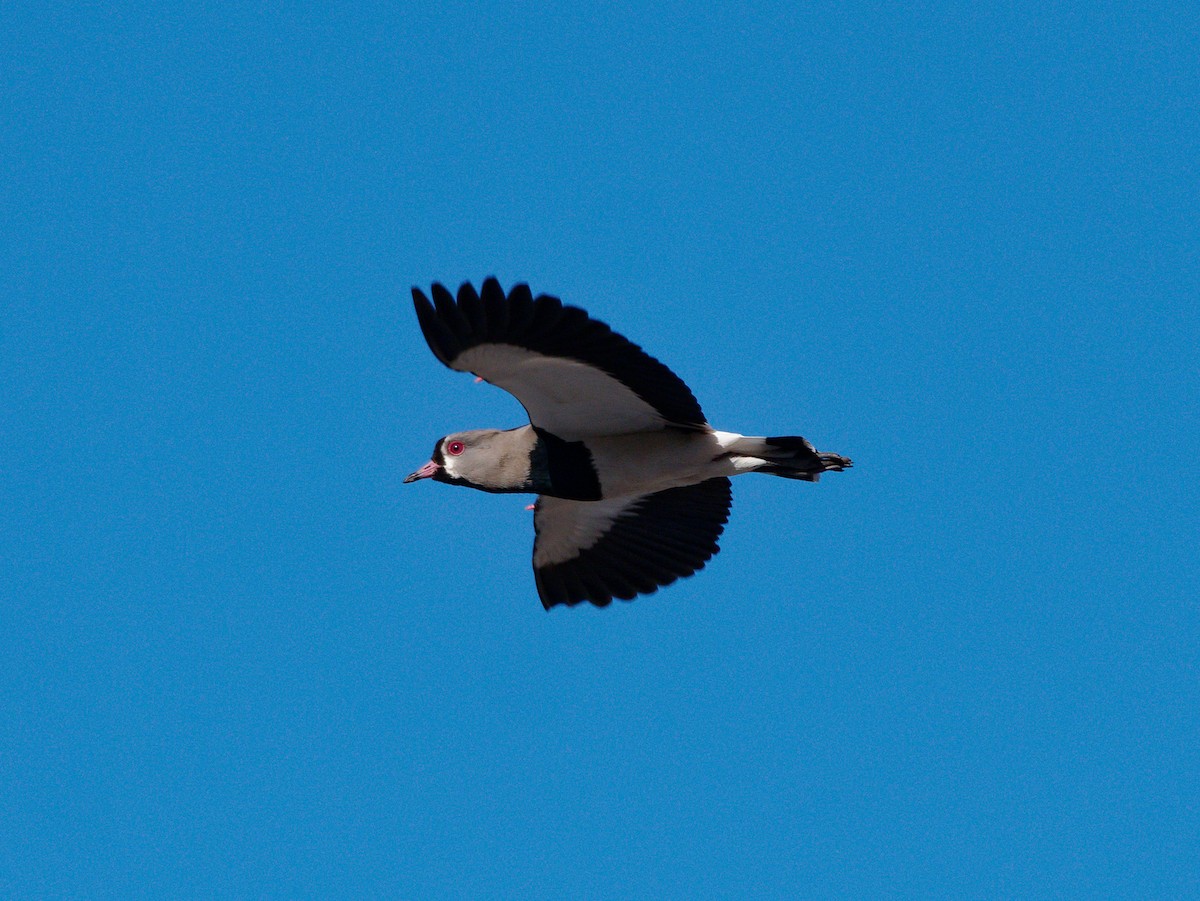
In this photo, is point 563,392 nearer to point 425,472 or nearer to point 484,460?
point 484,460

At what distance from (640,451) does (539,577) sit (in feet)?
8.22

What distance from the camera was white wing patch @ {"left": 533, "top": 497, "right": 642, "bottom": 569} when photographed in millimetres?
15719

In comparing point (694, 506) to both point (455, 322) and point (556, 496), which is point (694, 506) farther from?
point (455, 322)

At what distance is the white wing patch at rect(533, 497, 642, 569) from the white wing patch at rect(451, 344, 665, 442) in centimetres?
162

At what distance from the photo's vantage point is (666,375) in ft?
42.3

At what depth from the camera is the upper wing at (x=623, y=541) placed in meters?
15.2

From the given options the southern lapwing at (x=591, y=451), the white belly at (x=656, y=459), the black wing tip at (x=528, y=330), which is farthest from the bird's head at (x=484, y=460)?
the black wing tip at (x=528, y=330)

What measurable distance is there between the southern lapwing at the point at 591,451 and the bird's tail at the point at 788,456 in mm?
13

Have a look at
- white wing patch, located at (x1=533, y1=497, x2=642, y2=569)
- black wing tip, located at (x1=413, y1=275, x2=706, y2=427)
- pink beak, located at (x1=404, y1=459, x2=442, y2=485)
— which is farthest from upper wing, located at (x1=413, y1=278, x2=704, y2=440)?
white wing patch, located at (x1=533, y1=497, x2=642, y2=569)

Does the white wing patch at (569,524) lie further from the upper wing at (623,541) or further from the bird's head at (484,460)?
the bird's head at (484,460)

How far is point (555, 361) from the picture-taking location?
509 inches

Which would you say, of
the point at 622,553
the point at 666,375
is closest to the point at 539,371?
the point at 666,375

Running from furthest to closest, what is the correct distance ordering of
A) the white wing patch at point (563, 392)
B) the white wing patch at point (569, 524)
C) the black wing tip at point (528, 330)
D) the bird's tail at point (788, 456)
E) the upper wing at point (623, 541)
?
the white wing patch at point (569, 524)
the upper wing at point (623, 541)
the bird's tail at point (788, 456)
the white wing patch at point (563, 392)
the black wing tip at point (528, 330)

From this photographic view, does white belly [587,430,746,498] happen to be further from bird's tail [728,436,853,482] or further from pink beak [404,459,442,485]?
pink beak [404,459,442,485]
